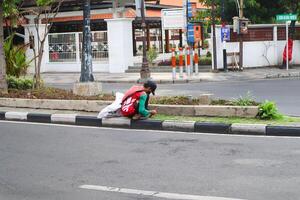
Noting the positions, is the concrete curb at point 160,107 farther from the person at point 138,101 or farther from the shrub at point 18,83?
the shrub at point 18,83

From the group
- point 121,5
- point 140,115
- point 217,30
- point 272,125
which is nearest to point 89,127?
point 140,115

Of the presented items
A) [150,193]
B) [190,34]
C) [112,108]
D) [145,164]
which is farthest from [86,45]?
[190,34]

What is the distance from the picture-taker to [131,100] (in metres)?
10.7

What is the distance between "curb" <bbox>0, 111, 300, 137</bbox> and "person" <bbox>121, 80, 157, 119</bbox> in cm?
16

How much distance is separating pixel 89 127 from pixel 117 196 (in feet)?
16.9

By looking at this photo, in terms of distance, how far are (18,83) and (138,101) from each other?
19.1 feet

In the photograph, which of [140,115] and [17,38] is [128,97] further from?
[17,38]

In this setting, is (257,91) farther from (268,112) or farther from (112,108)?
(112,108)

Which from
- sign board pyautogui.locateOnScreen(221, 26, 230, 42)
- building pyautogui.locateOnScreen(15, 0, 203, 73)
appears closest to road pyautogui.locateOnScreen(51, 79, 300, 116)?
sign board pyautogui.locateOnScreen(221, 26, 230, 42)

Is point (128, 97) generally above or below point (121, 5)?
below

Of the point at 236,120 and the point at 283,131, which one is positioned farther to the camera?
the point at 236,120

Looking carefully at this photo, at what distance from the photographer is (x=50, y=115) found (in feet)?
39.1

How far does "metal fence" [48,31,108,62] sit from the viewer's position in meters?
28.1

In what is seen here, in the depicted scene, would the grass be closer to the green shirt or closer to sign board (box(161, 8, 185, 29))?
the green shirt
